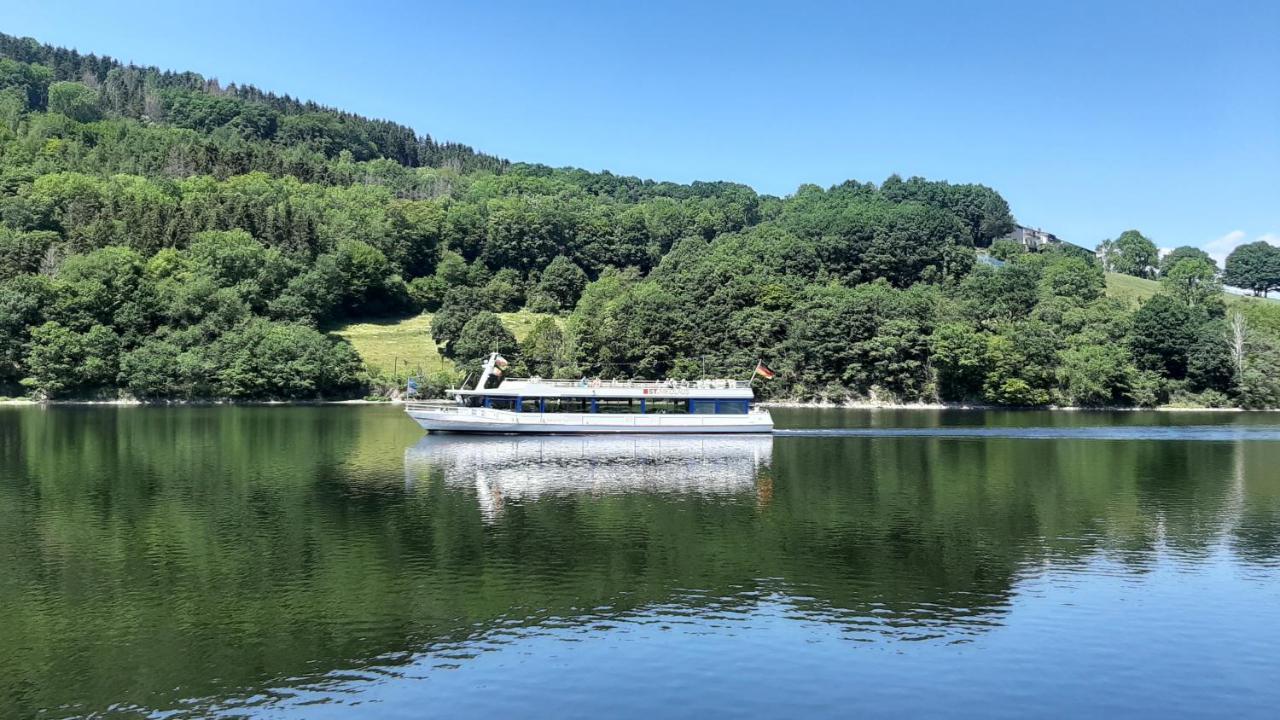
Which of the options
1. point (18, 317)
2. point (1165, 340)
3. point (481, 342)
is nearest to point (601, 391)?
point (481, 342)

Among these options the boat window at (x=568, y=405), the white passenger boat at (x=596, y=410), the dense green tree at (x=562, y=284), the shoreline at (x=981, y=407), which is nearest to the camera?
the white passenger boat at (x=596, y=410)

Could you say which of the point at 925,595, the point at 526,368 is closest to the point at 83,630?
the point at 925,595

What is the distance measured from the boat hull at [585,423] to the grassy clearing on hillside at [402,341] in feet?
171

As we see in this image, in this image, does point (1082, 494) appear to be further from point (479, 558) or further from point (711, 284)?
point (711, 284)

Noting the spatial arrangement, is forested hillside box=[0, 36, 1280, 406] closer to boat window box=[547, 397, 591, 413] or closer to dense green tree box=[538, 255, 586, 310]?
dense green tree box=[538, 255, 586, 310]

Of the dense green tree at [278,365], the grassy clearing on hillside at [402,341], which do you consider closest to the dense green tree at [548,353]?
the grassy clearing on hillside at [402,341]

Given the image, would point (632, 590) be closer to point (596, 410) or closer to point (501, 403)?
point (596, 410)

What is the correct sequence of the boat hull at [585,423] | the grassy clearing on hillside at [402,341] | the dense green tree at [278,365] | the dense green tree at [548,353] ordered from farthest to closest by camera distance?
1. the grassy clearing on hillside at [402,341]
2. the dense green tree at [548,353]
3. the dense green tree at [278,365]
4. the boat hull at [585,423]

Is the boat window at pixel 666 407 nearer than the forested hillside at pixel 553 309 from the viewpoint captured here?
Yes

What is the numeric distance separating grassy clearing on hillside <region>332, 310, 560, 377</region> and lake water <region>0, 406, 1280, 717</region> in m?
71.1

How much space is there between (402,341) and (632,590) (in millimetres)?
115124

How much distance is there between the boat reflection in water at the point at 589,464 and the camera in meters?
44.4

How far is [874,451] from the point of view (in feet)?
198

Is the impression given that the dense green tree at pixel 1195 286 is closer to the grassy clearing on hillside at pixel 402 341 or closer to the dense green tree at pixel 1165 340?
the dense green tree at pixel 1165 340
